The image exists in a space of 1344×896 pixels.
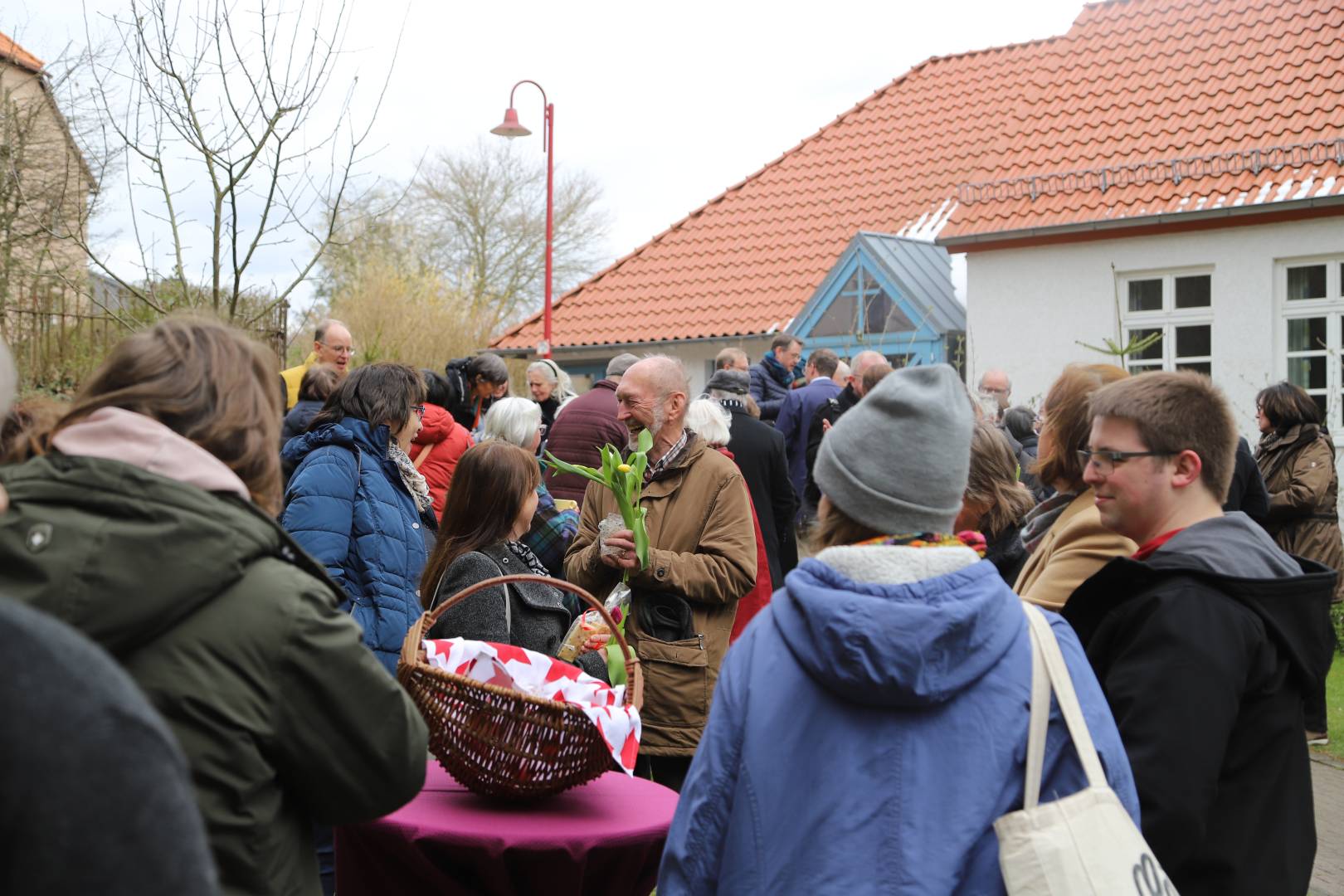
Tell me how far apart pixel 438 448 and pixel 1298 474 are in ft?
19.8

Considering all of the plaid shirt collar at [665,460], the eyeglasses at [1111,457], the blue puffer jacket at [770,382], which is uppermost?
the blue puffer jacket at [770,382]

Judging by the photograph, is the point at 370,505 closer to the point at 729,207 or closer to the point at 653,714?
the point at 653,714

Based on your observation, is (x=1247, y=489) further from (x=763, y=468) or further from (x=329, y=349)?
(x=329, y=349)

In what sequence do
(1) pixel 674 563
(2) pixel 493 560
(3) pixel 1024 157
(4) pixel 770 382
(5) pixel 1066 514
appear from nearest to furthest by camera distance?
1. (5) pixel 1066 514
2. (2) pixel 493 560
3. (1) pixel 674 563
4. (4) pixel 770 382
5. (3) pixel 1024 157

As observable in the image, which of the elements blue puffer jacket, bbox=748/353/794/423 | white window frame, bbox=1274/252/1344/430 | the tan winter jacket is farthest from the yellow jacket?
white window frame, bbox=1274/252/1344/430

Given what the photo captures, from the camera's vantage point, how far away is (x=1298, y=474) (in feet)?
29.1

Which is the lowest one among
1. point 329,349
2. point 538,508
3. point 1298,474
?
point 1298,474

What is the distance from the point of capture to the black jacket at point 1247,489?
6.39 m

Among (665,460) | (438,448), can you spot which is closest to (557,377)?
(438,448)

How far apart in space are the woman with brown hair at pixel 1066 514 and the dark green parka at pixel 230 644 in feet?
5.63

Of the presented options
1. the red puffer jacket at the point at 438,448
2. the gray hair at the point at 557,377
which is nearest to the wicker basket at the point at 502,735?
the red puffer jacket at the point at 438,448

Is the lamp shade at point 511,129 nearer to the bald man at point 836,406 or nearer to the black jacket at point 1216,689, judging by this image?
the bald man at point 836,406

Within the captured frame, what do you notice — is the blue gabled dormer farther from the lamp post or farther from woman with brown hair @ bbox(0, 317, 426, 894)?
woman with brown hair @ bbox(0, 317, 426, 894)

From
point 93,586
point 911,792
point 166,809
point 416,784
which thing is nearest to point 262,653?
point 93,586
